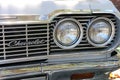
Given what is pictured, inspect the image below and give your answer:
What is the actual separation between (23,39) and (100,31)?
2.34 ft

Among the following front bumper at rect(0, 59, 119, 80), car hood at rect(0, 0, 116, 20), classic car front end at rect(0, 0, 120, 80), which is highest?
car hood at rect(0, 0, 116, 20)

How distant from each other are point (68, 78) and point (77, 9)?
601mm

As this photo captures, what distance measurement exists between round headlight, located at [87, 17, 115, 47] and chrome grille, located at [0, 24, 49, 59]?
44 centimetres

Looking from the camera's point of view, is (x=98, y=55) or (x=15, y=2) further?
(x=98, y=55)

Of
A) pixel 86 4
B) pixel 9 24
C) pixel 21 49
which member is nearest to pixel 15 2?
pixel 9 24

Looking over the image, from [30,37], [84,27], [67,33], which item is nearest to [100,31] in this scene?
[84,27]

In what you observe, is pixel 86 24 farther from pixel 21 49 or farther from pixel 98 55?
pixel 21 49

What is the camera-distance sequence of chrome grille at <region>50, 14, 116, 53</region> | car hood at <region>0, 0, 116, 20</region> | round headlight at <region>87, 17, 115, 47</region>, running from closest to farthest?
1. car hood at <region>0, 0, 116, 20</region>
2. chrome grille at <region>50, 14, 116, 53</region>
3. round headlight at <region>87, 17, 115, 47</region>

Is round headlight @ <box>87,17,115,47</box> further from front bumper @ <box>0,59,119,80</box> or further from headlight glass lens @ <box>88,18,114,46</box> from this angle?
front bumper @ <box>0,59,119,80</box>

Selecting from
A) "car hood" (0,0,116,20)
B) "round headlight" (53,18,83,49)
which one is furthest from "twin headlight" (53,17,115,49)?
"car hood" (0,0,116,20)

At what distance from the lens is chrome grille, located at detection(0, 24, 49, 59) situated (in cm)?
289

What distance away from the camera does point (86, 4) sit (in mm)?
3176

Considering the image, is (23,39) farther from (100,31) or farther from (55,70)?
(100,31)

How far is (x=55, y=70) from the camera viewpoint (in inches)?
120
